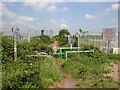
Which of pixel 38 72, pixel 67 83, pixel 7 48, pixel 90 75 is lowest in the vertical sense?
pixel 67 83

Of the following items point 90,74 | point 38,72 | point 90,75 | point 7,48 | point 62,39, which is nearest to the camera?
point 38,72

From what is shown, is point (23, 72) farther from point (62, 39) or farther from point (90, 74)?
point (62, 39)

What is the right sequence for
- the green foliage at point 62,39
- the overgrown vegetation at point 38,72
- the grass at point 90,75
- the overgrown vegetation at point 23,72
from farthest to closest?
the green foliage at point 62,39
the grass at point 90,75
the overgrown vegetation at point 38,72
the overgrown vegetation at point 23,72

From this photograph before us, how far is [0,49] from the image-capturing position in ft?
31.4

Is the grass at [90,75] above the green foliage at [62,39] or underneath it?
underneath

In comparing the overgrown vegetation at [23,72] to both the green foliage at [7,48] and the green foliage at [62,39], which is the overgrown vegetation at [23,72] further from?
the green foliage at [62,39]

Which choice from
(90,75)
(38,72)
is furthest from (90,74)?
(38,72)

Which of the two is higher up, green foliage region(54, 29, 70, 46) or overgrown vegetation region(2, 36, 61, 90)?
green foliage region(54, 29, 70, 46)

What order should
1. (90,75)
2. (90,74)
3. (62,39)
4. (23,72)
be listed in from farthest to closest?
(62,39), (90,74), (90,75), (23,72)

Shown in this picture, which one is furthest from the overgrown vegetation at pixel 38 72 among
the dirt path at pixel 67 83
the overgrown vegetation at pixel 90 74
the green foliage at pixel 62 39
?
the green foliage at pixel 62 39

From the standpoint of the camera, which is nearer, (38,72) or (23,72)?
(23,72)

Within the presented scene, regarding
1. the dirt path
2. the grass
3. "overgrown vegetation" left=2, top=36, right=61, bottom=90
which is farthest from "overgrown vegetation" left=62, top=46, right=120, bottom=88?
"overgrown vegetation" left=2, top=36, right=61, bottom=90

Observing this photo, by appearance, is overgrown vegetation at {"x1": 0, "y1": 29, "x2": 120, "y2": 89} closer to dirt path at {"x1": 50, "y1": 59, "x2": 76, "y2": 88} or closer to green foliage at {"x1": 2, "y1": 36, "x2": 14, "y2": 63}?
green foliage at {"x1": 2, "y1": 36, "x2": 14, "y2": 63}

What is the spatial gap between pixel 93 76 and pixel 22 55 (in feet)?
10.8
